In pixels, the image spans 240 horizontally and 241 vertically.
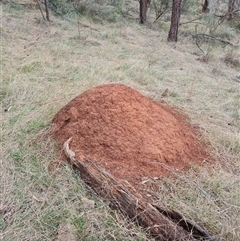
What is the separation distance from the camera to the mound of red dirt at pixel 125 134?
99.7 inches

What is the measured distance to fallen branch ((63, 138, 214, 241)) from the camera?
1.97m

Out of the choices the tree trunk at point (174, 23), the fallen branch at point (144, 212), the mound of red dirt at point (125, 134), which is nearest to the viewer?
the fallen branch at point (144, 212)

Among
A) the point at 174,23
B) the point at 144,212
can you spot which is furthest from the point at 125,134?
the point at 174,23

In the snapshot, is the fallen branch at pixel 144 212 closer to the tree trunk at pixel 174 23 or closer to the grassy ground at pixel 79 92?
the grassy ground at pixel 79 92

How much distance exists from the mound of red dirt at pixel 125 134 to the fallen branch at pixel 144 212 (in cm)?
14

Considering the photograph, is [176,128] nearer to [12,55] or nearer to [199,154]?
[199,154]

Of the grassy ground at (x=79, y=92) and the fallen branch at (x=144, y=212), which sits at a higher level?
the fallen branch at (x=144, y=212)

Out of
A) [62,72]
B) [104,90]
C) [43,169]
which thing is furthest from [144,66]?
[43,169]

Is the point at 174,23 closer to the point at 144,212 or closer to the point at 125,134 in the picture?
the point at 125,134

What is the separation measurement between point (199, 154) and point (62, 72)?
98.4 inches

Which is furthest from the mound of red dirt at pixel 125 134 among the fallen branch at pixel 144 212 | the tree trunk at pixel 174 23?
the tree trunk at pixel 174 23

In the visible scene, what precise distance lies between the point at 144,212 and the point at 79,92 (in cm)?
215

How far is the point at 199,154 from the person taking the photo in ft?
9.34

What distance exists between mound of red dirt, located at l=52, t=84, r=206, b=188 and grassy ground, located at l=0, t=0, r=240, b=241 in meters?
0.16
